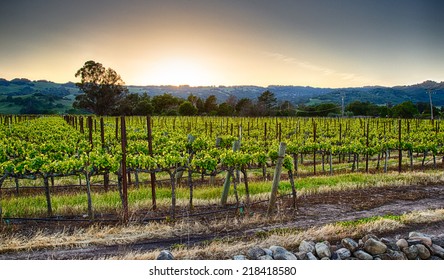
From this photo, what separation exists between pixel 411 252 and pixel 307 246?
158cm

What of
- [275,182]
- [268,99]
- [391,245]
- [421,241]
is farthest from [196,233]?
[268,99]

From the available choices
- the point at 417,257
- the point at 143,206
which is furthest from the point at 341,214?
the point at 143,206

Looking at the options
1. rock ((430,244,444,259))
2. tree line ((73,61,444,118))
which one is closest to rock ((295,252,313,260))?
rock ((430,244,444,259))

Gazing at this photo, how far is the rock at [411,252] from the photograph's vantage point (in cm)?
579

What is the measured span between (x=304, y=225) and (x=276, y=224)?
1.79 ft

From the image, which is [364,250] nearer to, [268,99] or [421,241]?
[421,241]

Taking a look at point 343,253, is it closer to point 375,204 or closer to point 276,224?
point 276,224

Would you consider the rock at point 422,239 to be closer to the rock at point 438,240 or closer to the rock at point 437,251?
the rock at point 437,251

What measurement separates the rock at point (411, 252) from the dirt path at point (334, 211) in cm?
106

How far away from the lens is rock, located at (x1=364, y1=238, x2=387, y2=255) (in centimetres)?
570

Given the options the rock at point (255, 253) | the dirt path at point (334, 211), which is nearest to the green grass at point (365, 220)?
the dirt path at point (334, 211)

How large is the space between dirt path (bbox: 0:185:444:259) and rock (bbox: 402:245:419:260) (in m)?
1.06

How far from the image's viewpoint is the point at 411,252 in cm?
580
